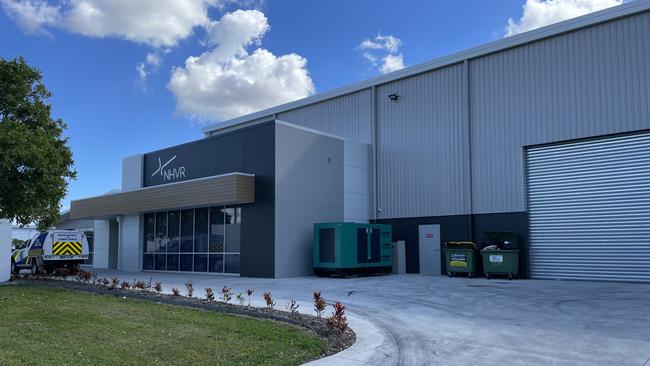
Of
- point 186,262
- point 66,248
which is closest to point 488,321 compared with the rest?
point 186,262

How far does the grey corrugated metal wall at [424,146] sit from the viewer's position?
2356cm

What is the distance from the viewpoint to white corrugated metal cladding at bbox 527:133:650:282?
19.0 meters

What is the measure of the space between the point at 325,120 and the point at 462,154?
28.1 feet

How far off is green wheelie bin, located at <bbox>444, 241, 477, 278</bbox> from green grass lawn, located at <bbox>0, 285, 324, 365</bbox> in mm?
13070

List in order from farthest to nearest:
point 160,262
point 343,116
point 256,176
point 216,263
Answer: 1. point 343,116
2. point 160,262
3. point 216,263
4. point 256,176

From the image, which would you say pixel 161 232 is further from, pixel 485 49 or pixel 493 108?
pixel 485 49

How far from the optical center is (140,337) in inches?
325

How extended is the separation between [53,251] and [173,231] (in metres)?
5.52

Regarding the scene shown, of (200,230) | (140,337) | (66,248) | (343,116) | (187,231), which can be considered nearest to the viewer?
(140,337)

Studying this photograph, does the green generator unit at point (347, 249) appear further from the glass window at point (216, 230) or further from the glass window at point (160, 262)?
the glass window at point (160, 262)

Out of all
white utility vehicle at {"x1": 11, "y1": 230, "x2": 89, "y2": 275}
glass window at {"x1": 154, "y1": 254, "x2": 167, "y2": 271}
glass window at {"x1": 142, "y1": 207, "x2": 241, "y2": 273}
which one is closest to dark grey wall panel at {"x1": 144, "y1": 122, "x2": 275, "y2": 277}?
glass window at {"x1": 142, "y1": 207, "x2": 241, "y2": 273}

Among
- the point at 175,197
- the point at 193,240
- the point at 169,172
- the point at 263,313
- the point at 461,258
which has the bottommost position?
the point at 263,313

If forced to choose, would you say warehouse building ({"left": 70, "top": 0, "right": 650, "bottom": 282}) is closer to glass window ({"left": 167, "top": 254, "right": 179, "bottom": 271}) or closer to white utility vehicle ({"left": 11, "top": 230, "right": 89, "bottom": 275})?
glass window ({"left": 167, "top": 254, "right": 179, "bottom": 271})

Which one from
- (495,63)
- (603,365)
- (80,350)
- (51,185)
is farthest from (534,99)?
(80,350)
